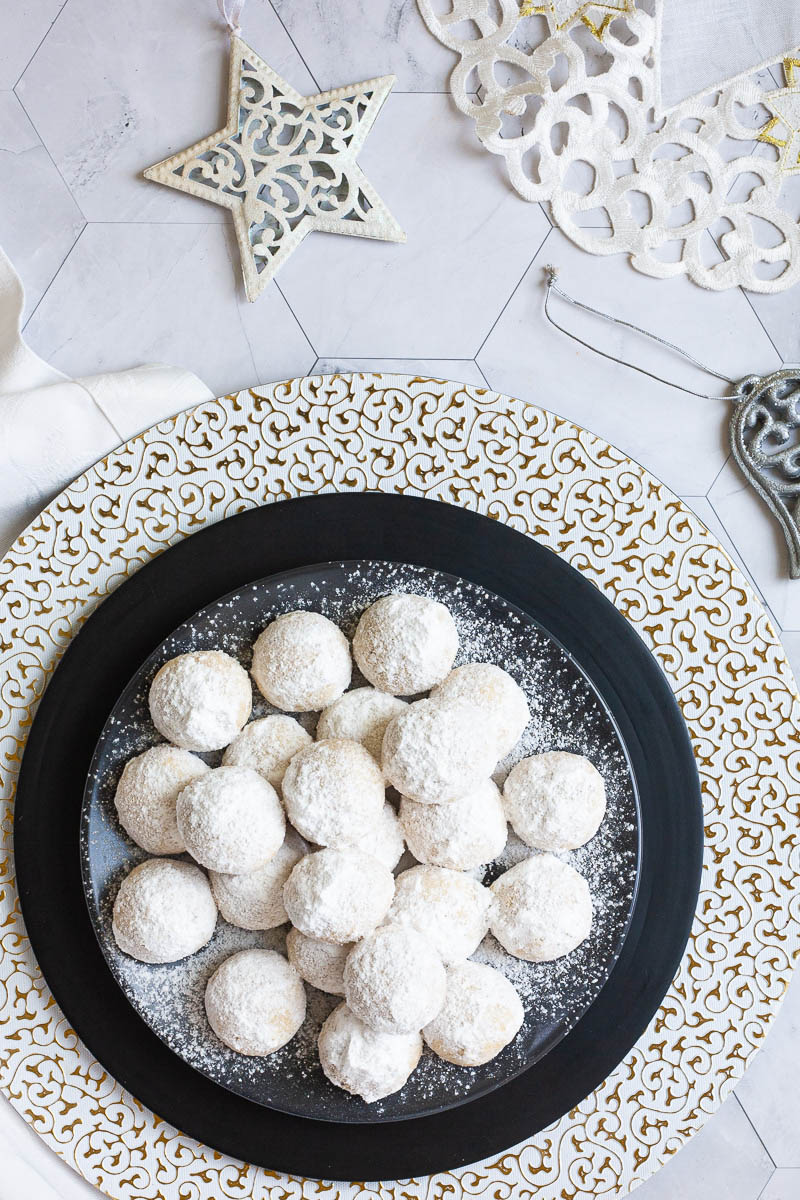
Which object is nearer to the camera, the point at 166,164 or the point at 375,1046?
the point at 375,1046

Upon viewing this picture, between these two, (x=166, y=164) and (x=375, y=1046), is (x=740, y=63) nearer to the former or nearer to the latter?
(x=166, y=164)

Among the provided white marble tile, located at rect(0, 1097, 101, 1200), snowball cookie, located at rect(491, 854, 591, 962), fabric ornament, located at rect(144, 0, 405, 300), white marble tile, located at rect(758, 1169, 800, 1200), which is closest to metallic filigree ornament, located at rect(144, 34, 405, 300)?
fabric ornament, located at rect(144, 0, 405, 300)

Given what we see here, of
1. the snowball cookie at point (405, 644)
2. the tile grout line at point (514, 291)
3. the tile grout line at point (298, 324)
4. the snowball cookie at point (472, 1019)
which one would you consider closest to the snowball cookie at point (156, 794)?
the snowball cookie at point (405, 644)

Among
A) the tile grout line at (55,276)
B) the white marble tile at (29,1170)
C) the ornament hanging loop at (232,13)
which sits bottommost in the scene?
the white marble tile at (29,1170)

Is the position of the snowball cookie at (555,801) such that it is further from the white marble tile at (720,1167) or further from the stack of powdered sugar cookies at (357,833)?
the white marble tile at (720,1167)

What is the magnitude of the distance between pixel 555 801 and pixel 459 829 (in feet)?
0.36

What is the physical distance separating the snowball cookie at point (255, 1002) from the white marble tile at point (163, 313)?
0.72 meters

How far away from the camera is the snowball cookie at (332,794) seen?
875mm

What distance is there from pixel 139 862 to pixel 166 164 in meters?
0.87

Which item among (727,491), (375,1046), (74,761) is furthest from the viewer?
(727,491)

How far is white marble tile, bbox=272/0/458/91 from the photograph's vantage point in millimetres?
1108

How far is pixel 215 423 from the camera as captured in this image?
107 centimetres

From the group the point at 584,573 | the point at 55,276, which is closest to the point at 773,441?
the point at 584,573

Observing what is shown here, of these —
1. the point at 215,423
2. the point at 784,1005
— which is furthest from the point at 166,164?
the point at 784,1005
